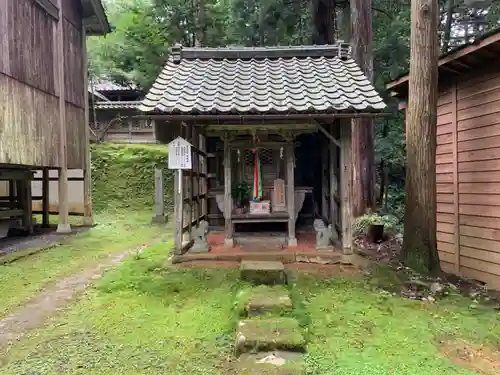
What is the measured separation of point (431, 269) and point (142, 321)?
5.10m

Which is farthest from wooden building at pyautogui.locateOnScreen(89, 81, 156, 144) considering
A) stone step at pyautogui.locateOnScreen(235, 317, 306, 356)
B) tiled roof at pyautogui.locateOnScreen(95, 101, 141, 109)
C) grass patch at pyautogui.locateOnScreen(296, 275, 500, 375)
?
stone step at pyautogui.locateOnScreen(235, 317, 306, 356)

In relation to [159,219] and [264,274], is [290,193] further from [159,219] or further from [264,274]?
[159,219]

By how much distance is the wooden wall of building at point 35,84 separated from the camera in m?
9.44

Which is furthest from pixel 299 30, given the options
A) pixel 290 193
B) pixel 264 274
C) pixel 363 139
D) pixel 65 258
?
pixel 264 274

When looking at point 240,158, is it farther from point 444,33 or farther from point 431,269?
point 444,33

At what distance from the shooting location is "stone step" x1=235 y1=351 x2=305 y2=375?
3674mm

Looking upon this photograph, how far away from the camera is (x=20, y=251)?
9.30 meters

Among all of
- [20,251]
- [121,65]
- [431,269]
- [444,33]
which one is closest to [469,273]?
[431,269]

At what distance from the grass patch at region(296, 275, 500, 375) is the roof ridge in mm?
5416

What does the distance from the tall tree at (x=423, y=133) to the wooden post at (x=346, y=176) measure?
1.11 meters

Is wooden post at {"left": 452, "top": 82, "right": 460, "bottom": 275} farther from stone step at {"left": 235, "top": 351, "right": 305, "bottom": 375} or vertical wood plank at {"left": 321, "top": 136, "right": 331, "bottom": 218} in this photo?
stone step at {"left": 235, "top": 351, "right": 305, "bottom": 375}

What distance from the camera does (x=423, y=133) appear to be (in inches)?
277

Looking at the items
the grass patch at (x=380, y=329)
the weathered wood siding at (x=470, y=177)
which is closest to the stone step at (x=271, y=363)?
the grass patch at (x=380, y=329)

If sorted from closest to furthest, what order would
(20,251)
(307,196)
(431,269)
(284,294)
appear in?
1. (284,294)
2. (431,269)
3. (20,251)
4. (307,196)
